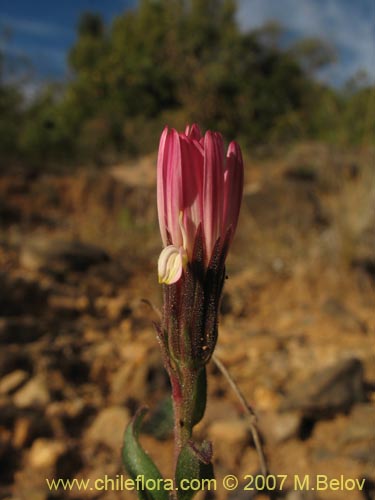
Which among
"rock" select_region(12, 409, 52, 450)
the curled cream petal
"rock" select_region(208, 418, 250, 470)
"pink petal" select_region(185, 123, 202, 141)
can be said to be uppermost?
"pink petal" select_region(185, 123, 202, 141)

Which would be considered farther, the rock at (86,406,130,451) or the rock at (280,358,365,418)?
the rock at (280,358,365,418)

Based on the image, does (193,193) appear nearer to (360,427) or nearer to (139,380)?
(360,427)

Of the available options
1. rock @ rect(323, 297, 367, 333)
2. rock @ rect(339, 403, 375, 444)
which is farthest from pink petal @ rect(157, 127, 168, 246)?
rock @ rect(323, 297, 367, 333)

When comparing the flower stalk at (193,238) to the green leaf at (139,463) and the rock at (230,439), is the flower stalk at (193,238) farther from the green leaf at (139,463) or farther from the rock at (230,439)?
the rock at (230,439)

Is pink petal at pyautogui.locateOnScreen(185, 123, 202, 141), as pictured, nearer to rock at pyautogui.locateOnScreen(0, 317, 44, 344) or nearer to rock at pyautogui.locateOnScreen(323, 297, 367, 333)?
rock at pyautogui.locateOnScreen(0, 317, 44, 344)

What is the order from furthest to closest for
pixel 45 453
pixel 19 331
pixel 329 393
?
pixel 19 331
pixel 329 393
pixel 45 453

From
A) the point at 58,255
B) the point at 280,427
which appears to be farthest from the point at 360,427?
the point at 58,255
